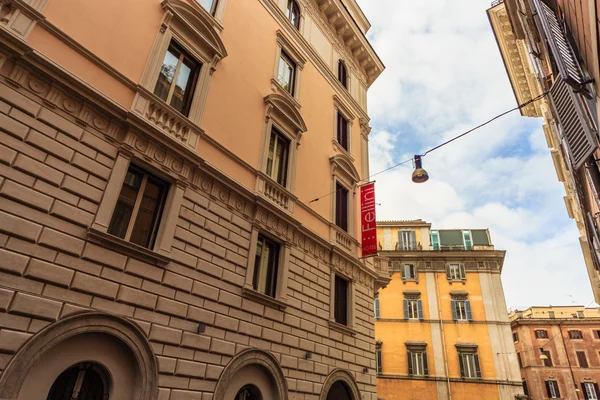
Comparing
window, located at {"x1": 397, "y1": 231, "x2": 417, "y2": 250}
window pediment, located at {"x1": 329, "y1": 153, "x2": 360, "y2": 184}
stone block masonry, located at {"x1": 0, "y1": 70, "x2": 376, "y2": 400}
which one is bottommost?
stone block masonry, located at {"x1": 0, "y1": 70, "x2": 376, "y2": 400}

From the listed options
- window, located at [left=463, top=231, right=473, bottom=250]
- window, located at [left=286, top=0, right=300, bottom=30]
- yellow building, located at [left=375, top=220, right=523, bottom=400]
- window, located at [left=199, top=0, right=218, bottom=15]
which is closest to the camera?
window, located at [left=199, top=0, right=218, bottom=15]

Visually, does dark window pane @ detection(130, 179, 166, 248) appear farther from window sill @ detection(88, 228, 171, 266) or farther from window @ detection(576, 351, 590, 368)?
window @ detection(576, 351, 590, 368)

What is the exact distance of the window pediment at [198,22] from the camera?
9.39m

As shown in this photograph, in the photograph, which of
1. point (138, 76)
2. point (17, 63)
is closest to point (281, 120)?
point (138, 76)

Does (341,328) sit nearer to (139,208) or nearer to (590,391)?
(139,208)

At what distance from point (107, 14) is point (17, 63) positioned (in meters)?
2.44

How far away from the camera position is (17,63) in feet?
20.8

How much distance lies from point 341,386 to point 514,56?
22.6 m

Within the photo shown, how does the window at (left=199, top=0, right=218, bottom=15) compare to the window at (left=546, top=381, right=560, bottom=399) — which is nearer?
the window at (left=199, top=0, right=218, bottom=15)

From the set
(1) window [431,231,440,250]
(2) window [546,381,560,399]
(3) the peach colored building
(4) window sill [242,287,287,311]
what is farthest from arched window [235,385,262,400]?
(2) window [546,381,560,399]

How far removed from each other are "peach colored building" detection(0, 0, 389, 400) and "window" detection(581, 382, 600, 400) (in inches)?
1841

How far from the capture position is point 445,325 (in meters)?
29.9

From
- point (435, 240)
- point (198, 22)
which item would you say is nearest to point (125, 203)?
point (198, 22)

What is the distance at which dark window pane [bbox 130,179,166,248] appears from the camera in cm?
764
